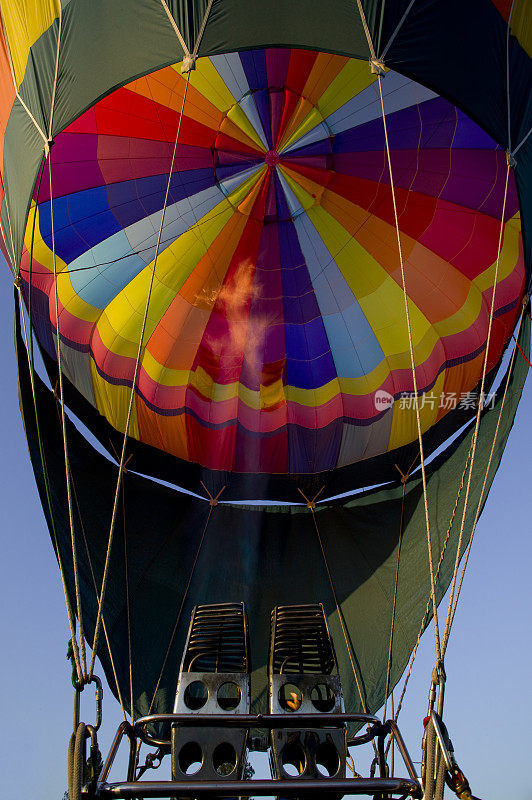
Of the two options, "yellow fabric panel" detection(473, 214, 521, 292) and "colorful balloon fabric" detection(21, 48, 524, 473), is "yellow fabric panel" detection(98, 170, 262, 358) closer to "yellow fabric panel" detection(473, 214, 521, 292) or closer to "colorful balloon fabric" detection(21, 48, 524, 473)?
"colorful balloon fabric" detection(21, 48, 524, 473)

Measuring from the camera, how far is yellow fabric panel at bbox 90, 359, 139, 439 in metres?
6.73

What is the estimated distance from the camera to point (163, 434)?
6.96 meters

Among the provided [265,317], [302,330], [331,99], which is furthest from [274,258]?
[331,99]

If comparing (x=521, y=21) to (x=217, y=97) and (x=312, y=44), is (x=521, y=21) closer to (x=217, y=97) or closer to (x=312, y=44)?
(x=312, y=44)

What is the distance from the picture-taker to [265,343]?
6.91 meters

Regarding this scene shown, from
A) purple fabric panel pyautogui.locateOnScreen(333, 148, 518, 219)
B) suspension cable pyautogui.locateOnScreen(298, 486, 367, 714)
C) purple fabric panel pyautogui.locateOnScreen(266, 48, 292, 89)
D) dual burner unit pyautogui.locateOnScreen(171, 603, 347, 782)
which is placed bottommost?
dual burner unit pyautogui.locateOnScreen(171, 603, 347, 782)

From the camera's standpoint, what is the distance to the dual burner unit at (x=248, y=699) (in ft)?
10.6

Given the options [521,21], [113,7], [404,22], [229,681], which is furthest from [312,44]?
[229,681]

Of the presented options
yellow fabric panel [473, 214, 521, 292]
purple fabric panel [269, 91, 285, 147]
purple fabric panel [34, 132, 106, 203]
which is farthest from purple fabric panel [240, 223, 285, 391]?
yellow fabric panel [473, 214, 521, 292]

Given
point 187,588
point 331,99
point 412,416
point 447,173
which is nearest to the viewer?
point 331,99

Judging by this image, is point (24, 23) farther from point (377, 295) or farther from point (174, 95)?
point (377, 295)

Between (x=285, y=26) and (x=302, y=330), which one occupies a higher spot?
(x=302, y=330)

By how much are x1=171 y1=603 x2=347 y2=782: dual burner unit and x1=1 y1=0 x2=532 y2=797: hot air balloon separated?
2.79 feet

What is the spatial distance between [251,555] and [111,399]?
206 centimetres
